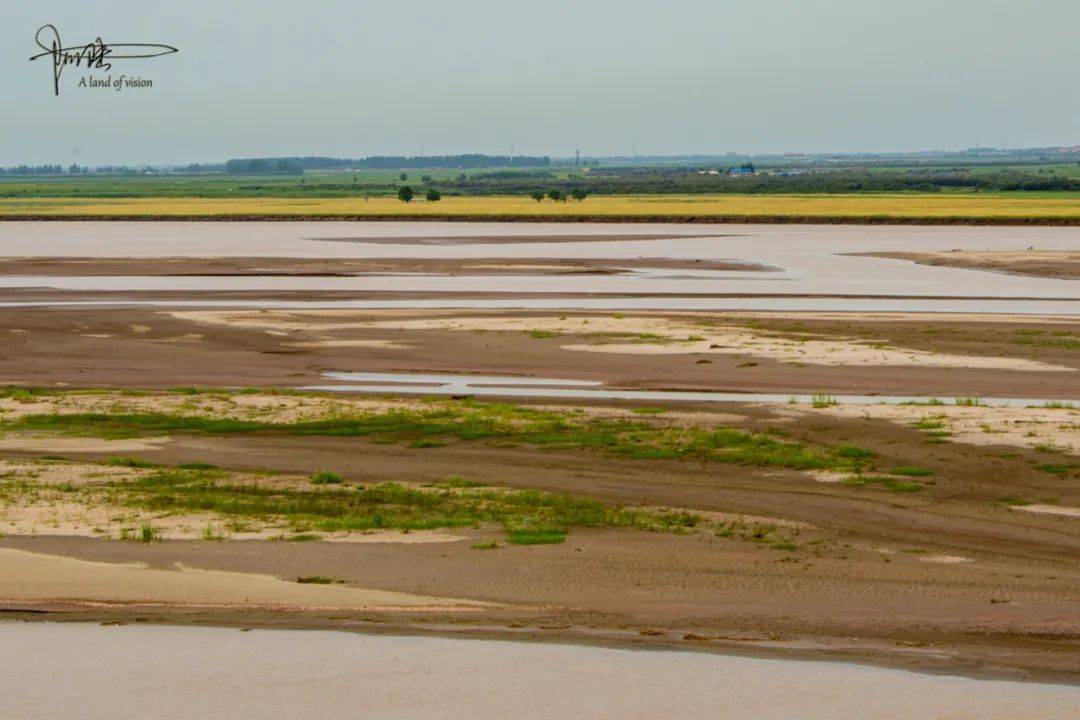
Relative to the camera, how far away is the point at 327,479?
2053 centimetres

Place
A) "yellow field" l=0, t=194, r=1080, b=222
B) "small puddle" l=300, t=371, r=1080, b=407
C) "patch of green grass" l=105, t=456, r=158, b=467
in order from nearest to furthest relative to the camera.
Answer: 1. "patch of green grass" l=105, t=456, r=158, b=467
2. "small puddle" l=300, t=371, r=1080, b=407
3. "yellow field" l=0, t=194, r=1080, b=222

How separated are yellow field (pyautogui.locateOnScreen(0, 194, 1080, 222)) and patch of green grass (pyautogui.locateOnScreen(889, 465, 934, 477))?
77255mm

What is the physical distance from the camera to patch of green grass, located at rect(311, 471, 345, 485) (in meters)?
20.4

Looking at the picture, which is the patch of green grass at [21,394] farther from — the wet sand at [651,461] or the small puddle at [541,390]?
the small puddle at [541,390]

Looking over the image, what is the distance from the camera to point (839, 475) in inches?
810

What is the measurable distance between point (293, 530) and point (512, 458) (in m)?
5.03

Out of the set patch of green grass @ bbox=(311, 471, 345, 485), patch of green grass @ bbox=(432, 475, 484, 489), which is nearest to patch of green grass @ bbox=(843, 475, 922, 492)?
patch of green grass @ bbox=(432, 475, 484, 489)

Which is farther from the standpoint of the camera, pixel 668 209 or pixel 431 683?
pixel 668 209

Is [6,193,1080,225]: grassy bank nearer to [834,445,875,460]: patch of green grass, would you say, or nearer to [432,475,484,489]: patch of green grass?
[834,445,875,460]: patch of green grass

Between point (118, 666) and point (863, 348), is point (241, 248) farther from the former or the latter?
point (118, 666)

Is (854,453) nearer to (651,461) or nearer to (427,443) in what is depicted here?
(651,461)

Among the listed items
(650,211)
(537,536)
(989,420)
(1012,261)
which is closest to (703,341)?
(989,420)

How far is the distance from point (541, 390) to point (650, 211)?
8615 cm

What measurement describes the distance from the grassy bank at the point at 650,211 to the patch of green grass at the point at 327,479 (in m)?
79.1
